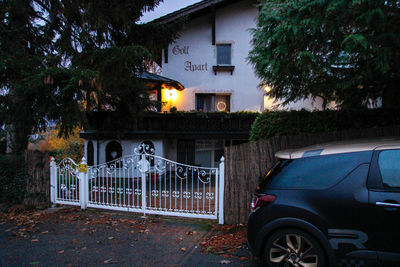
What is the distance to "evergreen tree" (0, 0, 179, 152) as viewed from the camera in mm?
6953

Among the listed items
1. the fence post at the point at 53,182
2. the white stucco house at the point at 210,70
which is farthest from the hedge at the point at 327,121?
the white stucco house at the point at 210,70

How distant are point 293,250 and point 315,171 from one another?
97cm

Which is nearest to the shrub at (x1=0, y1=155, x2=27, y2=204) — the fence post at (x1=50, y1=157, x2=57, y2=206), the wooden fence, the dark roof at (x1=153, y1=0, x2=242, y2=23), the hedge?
the fence post at (x1=50, y1=157, x2=57, y2=206)

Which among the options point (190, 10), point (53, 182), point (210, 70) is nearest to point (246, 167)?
point (53, 182)

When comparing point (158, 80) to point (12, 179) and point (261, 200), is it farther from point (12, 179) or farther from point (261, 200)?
point (261, 200)

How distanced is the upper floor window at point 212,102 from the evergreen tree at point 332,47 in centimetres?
896

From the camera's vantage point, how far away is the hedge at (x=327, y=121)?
5.34 meters

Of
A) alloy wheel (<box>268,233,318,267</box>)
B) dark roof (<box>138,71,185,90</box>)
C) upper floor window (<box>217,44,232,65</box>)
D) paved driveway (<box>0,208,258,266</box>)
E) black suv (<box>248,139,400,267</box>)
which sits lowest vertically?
paved driveway (<box>0,208,258,266</box>)

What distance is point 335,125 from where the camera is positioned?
5438 millimetres

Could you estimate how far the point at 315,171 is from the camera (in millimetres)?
3275

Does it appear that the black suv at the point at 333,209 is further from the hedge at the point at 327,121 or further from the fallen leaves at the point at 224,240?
the hedge at the point at 327,121

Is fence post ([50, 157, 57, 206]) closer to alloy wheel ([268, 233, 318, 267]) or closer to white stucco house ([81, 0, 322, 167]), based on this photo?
alloy wheel ([268, 233, 318, 267])

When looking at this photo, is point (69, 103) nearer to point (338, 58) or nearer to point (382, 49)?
point (338, 58)

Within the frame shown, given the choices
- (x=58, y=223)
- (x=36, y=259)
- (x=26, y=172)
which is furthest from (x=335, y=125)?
(x=26, y=172)
